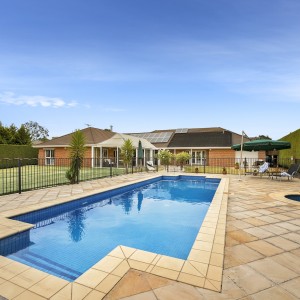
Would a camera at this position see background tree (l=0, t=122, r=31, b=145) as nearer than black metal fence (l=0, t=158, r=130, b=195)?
No

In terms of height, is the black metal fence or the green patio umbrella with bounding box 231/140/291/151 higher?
the green patio umbrella with bounding box 231/140/291/151

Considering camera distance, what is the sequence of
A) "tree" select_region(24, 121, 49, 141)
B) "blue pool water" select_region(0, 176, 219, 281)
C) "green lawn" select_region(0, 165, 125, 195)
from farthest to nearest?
"tree" select_region(24, 121, 49, 141) → "green lawn" select_region(0, 165, 125, 195) → "blue pool water" select_region(0, 176, 219, 281)

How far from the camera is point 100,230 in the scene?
6.00 m

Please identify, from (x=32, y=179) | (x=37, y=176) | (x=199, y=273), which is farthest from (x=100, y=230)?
(x=32, y=179)

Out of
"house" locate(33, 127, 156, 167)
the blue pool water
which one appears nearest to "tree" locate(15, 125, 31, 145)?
"house" locate(33, 127, 156, 167)

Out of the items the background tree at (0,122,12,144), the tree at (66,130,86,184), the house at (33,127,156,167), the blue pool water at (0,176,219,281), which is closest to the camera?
the blue pool water at (0,176,219,281)

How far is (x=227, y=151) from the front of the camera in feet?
90.0

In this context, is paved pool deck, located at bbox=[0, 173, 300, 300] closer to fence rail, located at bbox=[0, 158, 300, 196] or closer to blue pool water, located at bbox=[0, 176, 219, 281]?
blue pool water, located at bbox=[0, 176, 219, 281]

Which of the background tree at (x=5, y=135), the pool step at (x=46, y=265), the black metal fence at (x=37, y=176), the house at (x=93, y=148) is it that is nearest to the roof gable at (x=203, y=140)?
the house at (x=93, y=148)

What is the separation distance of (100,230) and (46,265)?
220 centimetres

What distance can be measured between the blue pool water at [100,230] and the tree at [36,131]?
2545 inches

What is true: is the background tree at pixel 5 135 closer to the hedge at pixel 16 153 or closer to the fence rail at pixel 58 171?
the hedge at pixel 16 153

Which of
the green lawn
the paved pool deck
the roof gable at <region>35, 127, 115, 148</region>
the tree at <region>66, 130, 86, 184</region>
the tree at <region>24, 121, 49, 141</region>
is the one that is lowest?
the paved pool deck

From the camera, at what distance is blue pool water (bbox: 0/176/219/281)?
4.19m
